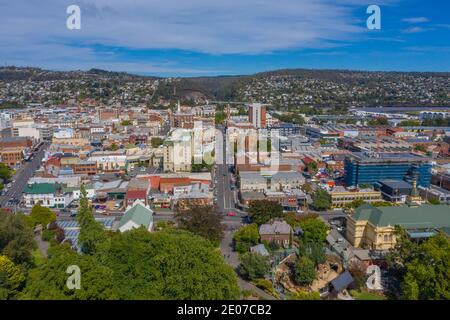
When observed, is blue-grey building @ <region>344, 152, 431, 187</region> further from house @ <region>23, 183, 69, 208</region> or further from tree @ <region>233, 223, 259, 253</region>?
house @ <region>23, 183, 69, 208</region>

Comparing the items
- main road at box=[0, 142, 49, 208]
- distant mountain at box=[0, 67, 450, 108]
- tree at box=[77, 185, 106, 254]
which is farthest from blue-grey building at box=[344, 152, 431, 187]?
distant mountain at box=[0, 67, 450, 108]

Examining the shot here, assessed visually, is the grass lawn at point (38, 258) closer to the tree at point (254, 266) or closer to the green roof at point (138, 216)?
the green roof at point (138, 216)

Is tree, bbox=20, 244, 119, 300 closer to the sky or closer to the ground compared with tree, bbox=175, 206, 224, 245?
closer to the sky

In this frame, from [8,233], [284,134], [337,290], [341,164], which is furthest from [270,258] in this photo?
[284,134]

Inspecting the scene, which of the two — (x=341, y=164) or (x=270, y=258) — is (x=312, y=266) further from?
(x=341, y=164)

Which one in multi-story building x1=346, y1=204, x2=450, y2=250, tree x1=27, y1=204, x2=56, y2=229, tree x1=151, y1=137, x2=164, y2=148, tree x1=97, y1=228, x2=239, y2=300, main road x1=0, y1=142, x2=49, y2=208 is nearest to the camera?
tree x1=97, y1=228, x2=239, y2=300

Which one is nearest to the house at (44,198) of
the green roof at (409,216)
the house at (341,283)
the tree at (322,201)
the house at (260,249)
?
the house at (260,249)
